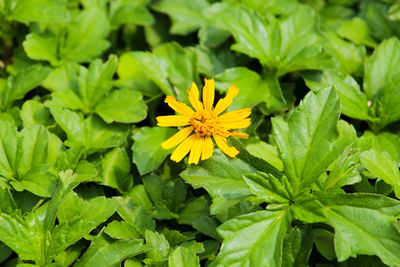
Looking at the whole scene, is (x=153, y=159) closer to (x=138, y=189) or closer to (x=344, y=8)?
(x=138, y=189)

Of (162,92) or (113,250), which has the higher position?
(162,92)

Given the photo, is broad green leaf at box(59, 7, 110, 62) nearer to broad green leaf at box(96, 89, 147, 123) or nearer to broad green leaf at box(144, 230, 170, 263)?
broad green leaf at box(96, 89, 147, 123)

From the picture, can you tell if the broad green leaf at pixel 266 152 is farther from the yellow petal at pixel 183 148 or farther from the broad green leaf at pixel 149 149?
the broad green leaf at pixel 149 149

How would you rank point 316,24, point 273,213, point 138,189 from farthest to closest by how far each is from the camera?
point 316,24 → point 138,189 → point 273,213

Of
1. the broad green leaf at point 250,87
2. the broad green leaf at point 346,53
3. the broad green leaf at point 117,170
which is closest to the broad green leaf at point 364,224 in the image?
the broad green leaf at point 250,87

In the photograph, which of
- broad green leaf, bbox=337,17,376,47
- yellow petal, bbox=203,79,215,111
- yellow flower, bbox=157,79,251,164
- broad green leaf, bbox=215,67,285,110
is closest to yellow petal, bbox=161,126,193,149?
yellow flower, bbox=157,79,251,164

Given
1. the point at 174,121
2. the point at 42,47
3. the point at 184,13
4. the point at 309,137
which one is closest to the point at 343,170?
the point at 309,137

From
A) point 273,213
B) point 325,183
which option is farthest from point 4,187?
point 325,183

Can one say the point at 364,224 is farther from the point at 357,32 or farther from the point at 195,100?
the point at 357,32
